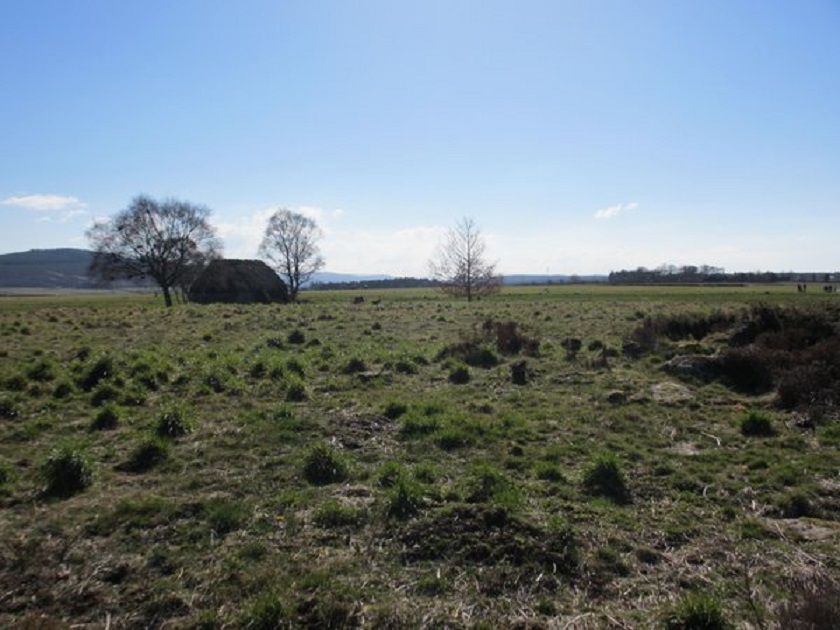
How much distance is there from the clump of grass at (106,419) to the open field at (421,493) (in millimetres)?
44

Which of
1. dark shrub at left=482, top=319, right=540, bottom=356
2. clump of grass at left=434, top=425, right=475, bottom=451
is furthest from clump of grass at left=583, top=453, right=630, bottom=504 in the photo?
dark shrub at left=482, top=319, right=540, bottom=356

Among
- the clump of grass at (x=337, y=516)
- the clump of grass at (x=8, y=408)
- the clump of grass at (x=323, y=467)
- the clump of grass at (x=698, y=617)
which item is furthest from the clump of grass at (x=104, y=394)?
the clump of grass at (x=698, y=617)

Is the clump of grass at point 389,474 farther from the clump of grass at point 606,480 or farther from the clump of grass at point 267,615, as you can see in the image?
the clump of grass at point 267,615

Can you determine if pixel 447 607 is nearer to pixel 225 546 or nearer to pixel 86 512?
pixel 225 546

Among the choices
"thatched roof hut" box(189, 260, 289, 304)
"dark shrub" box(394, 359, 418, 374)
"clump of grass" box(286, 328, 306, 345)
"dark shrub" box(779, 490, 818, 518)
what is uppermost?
"thatched roof hut" box(189, 260, 289, 304)

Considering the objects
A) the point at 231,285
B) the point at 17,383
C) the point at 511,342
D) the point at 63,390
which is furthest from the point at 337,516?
the point at 231,285

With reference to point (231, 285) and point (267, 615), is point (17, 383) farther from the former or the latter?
point (231, 285)

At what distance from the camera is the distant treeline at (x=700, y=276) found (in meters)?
103

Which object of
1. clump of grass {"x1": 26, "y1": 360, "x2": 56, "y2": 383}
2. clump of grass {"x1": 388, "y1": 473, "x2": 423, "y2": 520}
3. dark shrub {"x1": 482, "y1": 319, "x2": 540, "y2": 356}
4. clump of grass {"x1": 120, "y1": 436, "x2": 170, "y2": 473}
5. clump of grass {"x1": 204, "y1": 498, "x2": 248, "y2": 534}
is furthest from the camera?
dark shrub {"x1": 482, "y1": 319, "x2": 540, "y2": 356}

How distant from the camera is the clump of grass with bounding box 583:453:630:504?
22.9 feet

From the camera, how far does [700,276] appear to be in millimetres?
109562

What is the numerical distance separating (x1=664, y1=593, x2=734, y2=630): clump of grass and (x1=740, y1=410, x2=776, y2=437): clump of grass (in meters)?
6.00

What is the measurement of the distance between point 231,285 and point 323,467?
4914 cm

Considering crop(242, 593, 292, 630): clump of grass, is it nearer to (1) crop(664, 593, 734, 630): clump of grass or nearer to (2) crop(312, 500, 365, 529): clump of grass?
(2) crop(312, 500, 365, 529): clump of grass
